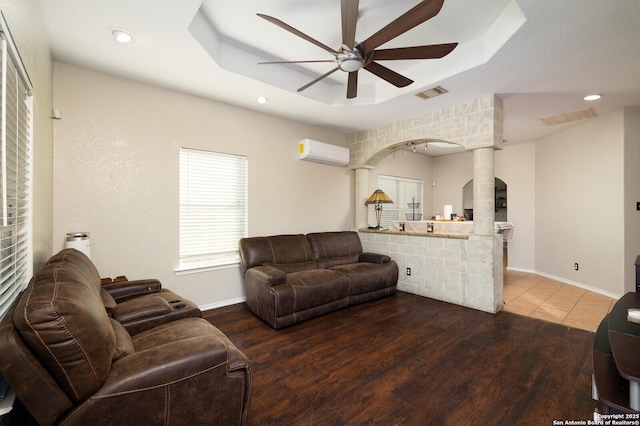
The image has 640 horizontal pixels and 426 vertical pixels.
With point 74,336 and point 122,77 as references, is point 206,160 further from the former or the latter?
point 74,336

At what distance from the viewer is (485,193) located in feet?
11.6

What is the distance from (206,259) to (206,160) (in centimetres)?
133

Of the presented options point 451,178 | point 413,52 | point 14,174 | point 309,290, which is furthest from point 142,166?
point 451,178

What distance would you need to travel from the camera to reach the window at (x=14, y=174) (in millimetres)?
1216

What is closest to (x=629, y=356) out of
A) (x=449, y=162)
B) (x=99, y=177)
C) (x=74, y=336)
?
(x=74, y=336)

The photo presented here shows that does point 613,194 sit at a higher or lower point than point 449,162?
lower

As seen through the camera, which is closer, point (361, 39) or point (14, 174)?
point (14, 174)

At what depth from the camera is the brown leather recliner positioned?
1.83 m

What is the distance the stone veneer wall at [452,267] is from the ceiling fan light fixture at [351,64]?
267 cm

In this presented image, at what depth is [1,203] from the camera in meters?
1.28

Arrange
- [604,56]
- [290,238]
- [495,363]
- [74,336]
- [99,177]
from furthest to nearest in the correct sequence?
1. [290,238]
2. [99,177]
3. [604,56]
4. [495,363]
5. [74,336]

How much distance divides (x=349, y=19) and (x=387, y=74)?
31.8 inches

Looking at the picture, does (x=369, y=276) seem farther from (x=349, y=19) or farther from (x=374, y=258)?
(x=349, y=19)

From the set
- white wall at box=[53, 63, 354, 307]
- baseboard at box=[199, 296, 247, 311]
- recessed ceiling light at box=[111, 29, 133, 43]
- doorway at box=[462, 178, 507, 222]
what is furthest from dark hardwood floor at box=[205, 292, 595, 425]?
doorway at box=[462, 178, 507, 222]
